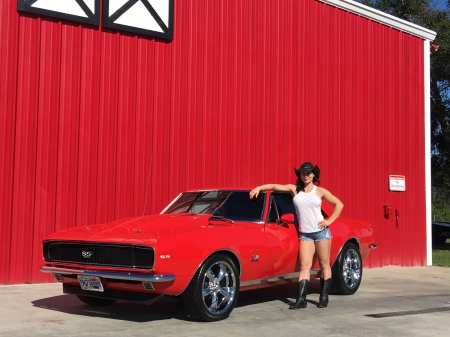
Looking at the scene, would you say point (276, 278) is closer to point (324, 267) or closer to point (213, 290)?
point (324, 267)

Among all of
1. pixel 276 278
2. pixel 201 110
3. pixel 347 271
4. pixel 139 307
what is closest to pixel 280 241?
pixel 276 278

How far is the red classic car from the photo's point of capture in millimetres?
6039

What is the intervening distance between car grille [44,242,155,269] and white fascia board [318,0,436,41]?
28.3 feet

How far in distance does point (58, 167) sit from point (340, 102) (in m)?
6.26

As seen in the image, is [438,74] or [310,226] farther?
[438,74]

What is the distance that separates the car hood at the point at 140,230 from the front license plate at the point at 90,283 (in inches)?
14.2

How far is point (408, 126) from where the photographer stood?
14.7 m

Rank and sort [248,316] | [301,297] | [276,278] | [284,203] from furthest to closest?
[284,203] → [276,278] → [301,297] → [248,316]

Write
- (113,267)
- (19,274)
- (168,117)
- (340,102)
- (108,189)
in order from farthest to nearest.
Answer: (340,102)
(168,117)
(108,189)
(19,274)
(113,267)

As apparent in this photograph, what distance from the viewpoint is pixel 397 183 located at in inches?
561

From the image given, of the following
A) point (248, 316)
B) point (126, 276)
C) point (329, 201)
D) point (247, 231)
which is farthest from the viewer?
point (329, 201)

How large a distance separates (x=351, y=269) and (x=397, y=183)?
6.10m

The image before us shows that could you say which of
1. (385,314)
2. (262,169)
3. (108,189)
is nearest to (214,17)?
(262,169)

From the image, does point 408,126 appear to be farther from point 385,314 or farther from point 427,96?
point 385,314
